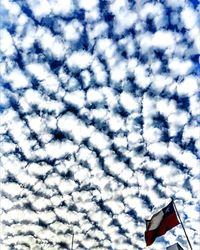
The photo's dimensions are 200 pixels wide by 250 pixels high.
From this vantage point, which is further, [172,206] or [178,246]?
[178,246]

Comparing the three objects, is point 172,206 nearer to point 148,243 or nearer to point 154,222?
point 154,222

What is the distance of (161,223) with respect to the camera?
14.9 metres

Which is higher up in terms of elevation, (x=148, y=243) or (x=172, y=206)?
(x=172, y=206)

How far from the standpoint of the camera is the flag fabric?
14680mm

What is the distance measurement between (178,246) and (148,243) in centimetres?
221

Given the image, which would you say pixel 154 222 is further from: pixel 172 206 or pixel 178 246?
pixel 178 246

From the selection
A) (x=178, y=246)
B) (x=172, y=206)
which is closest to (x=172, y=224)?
(x=172, y=206)

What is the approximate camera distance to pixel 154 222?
15.1m

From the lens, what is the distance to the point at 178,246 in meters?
16.1

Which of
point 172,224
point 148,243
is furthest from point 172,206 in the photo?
point 148,243

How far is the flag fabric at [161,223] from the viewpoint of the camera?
14.7 meters

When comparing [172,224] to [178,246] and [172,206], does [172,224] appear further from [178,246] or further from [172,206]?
[178,246]

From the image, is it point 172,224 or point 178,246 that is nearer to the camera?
point 172,224

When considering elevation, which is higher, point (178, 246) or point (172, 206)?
point (172, 206)
